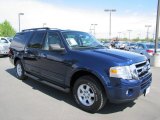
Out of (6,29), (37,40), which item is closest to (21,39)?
(37,40)

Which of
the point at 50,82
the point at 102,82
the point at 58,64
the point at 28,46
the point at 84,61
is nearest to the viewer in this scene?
the point at 102,82

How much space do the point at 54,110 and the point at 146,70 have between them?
2357mm

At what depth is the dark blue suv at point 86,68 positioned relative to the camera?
4.14 metres

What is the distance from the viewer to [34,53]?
6.28 meters

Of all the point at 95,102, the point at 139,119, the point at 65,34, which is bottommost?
the point at 139,119

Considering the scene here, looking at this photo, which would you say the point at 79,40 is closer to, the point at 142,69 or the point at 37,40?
the point at 37,40

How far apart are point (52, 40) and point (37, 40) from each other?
36.0 inches

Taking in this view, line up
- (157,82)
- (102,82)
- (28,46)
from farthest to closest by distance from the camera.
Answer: (157,82) < (28,46) < (102,82)

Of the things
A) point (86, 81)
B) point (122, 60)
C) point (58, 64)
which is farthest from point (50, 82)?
point (122, 60)

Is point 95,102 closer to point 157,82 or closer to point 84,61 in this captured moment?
point 84,61

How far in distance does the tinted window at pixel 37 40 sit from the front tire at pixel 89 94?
6.63 feet

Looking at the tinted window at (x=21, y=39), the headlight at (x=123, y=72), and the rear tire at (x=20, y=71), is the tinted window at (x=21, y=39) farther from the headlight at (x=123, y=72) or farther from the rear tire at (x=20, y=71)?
the headlight at (x=123, y=72)

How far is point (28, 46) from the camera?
6.80 metres

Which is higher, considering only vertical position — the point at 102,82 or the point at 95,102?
the point at 102,82
